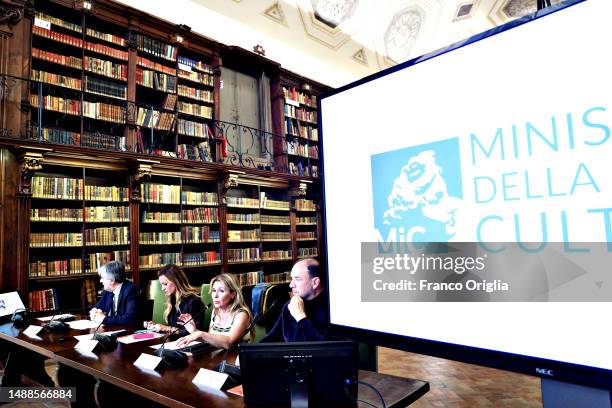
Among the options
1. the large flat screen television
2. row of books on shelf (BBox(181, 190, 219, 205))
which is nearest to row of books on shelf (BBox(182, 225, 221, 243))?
row of books on shelf (BBox(181, 190, 219, 205))

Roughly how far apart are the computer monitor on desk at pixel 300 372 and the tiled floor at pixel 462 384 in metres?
1.92

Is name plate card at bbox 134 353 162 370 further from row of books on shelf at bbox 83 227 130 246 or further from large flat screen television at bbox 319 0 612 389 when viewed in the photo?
row of books on shelf at bbox 83 227 130 246

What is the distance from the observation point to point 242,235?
5582 millimetres

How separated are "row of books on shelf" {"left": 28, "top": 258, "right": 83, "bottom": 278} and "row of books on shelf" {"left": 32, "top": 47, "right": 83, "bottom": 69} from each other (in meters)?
2.12

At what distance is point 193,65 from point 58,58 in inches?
66.9

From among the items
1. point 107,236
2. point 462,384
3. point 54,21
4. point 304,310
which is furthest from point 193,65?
point 462,384

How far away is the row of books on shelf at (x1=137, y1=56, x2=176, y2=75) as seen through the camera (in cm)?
479

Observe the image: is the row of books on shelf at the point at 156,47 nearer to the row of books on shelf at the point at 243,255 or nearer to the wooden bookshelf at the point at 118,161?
the wooden bookshelf at the point at 118,161

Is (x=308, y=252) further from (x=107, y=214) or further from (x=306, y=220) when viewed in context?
(x=107, y=214)

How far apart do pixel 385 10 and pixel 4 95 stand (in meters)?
6.00

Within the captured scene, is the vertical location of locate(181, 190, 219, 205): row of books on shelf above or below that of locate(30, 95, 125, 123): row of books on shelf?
below

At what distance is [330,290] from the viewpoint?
0.93 m

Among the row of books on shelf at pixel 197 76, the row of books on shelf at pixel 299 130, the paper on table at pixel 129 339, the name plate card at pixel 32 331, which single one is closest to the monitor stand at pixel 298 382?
the paper on table at pixel 129 339

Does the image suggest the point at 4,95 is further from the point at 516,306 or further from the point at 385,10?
the point at 385,10
